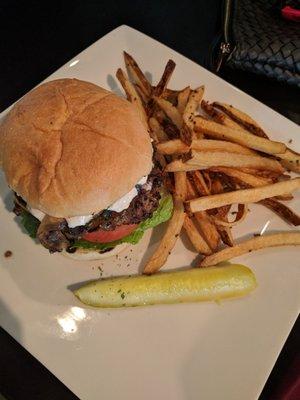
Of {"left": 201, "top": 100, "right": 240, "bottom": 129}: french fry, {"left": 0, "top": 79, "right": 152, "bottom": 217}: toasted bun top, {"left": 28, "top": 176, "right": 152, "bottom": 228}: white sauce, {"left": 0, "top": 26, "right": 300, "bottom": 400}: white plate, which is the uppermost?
{"left": 0, "top": 79, "right": 152, "bottom": 217}: toasted bun top

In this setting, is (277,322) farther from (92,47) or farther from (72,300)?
(92,47)

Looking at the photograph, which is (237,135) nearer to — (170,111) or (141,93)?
(170,111)

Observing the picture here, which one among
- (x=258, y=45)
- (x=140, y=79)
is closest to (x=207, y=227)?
(x=140, y=79)

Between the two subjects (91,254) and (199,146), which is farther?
(91,254)

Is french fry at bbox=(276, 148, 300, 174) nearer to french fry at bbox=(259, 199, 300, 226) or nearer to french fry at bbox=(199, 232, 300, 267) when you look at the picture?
french fry at bbox=(259, 199, 300, 226)

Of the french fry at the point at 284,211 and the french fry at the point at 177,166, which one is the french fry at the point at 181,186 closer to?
the french fry at the point at 177,166

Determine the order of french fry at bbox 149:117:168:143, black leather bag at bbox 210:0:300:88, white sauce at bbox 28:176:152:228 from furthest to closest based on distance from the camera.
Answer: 1. black leather bag at bbox 210:0:300:88
2. french fry at bbox 149:117:168:143
3. white sauce at bbox 28:176:152:228

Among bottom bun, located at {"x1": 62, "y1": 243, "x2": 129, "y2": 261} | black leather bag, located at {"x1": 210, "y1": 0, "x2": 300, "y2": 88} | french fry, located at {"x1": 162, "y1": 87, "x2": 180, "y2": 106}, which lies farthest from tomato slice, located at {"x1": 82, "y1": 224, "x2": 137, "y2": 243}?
black leather bag, located at {"x1": 210, "y1": 0, "x2": 300, "y2": 88}

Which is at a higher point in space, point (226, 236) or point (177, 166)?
point (177, 166)
